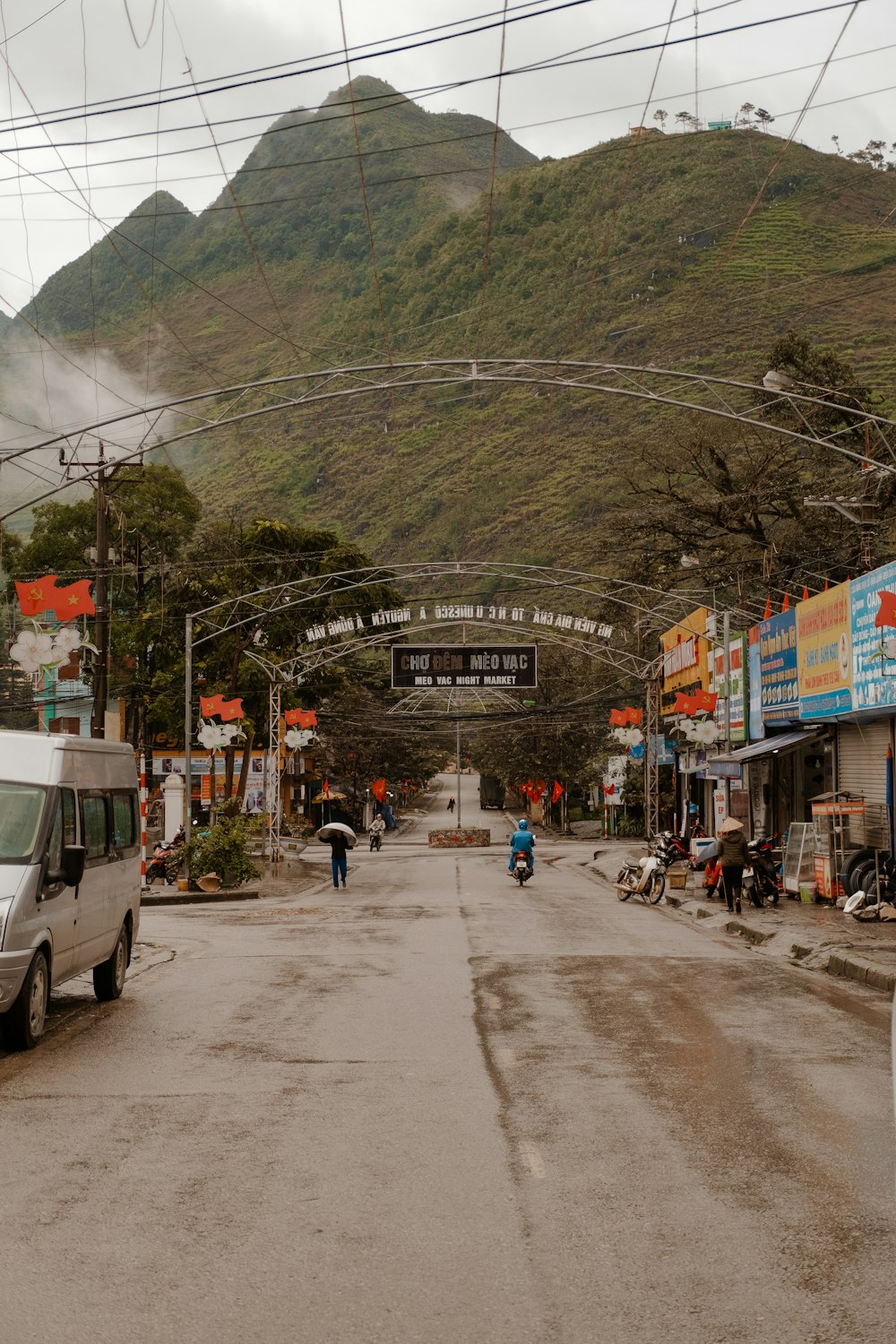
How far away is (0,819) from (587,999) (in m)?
6.11

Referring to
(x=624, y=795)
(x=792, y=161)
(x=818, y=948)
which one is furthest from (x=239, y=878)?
(x=792, y=161)

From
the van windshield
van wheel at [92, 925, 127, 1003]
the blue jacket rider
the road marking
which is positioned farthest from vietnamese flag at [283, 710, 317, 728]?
the road marking

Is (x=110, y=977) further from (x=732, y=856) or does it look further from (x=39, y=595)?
(x=732, y=856)

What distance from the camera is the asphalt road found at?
17.9 feet

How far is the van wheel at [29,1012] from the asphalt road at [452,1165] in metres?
0.22

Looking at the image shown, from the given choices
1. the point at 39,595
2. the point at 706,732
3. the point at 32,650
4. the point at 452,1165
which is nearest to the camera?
the point at 452,1165

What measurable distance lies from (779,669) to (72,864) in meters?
25.8

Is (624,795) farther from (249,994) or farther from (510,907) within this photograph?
(249,994)

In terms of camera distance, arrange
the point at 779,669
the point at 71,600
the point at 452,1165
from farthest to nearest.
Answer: the point at 779,669
the point at 71,600
the point at 452,1165

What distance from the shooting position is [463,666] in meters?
51.2

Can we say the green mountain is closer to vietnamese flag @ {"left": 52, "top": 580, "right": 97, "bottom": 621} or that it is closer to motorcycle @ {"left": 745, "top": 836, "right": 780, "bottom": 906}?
motorcycle @ {"left": 745, "top": 836, "right": 780, "bottom": 906}

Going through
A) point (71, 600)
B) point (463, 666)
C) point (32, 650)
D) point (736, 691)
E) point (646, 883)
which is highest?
point (463, 666)

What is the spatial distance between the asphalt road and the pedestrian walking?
1148 cm

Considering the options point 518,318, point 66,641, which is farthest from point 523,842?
point 518,318
